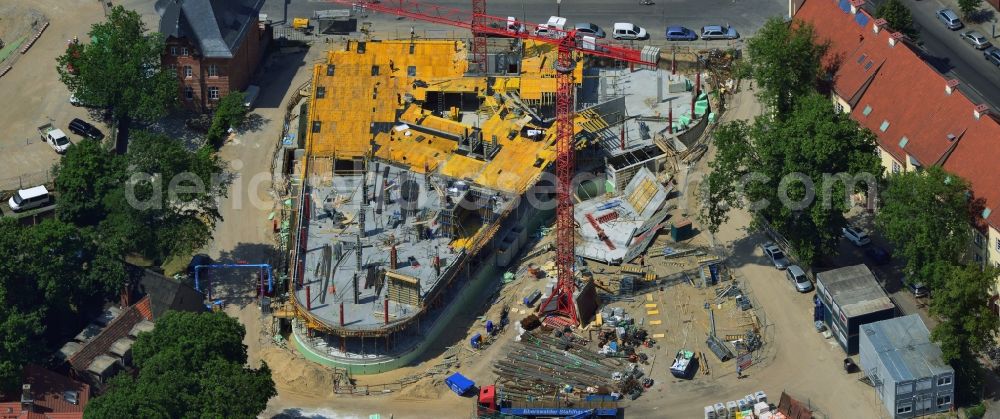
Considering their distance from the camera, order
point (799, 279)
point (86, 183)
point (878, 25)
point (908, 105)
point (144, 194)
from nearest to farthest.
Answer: point (799, 279) → point (144, 194) → point (908, 105) → point (86, 183) → point (878, 25)

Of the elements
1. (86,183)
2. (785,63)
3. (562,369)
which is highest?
(785,63)

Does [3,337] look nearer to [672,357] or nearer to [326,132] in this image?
[326,132]

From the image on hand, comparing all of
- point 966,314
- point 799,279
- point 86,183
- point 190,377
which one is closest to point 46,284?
point 86,183

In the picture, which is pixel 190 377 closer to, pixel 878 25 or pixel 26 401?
pixel 26 401

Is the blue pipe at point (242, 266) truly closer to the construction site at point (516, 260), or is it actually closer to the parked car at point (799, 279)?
the construction site at point (516, 260)

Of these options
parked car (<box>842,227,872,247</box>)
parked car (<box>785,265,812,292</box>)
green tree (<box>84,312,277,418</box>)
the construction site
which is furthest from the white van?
parked car (<box>842,227,872,247</box>)

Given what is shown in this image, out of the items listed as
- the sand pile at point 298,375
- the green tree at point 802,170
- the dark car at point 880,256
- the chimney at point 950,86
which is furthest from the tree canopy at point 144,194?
the chimney at point 950,86

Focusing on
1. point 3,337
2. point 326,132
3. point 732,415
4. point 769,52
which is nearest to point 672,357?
Result: point 732,415
